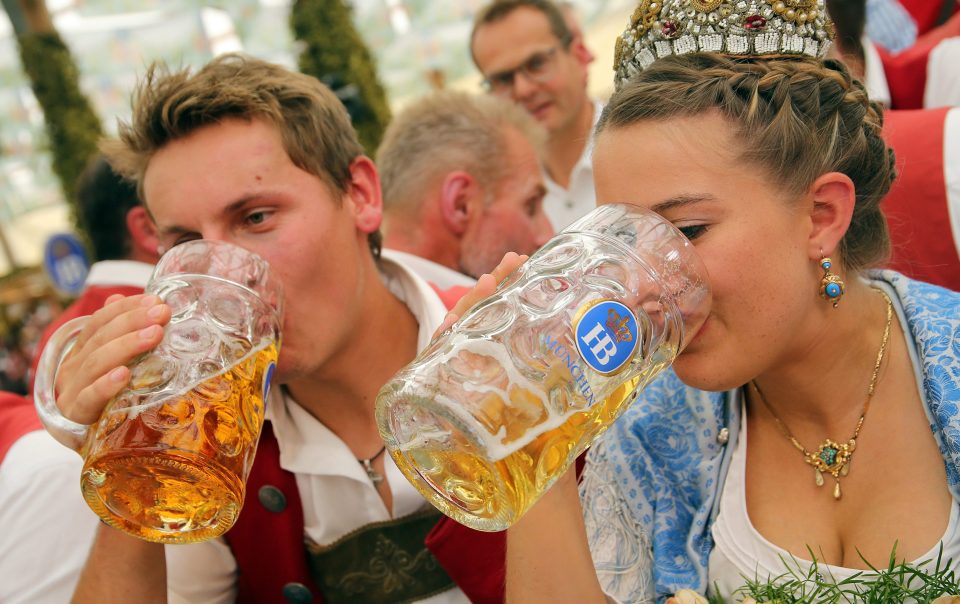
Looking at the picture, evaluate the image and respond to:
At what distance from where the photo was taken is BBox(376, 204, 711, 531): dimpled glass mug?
0.88 m

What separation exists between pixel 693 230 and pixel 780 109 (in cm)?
23

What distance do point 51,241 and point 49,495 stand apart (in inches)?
257

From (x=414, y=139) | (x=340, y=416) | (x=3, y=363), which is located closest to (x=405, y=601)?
(x=340, y=416)

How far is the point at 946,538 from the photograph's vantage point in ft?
3.72

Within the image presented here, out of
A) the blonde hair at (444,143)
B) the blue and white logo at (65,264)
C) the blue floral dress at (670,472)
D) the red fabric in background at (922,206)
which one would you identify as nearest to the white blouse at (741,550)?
the blue floral dress at (670,472)

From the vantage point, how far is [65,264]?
748cm

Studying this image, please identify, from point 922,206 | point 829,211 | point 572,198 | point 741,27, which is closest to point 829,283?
point 829,211

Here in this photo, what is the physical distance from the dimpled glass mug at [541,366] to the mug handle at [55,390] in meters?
0.49

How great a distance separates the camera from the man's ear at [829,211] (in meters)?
1.18

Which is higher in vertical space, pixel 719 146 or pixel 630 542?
pixel 719 146

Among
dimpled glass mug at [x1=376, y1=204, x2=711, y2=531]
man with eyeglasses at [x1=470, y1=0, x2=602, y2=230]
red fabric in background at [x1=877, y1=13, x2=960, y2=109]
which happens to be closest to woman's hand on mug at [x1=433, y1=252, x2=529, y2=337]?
dimpled glass mug at [x1=376, y1=204, x2=711, y2=531]

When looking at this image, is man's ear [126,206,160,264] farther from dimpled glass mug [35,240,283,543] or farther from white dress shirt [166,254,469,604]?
dimpled glass mug [35,240,283,543]

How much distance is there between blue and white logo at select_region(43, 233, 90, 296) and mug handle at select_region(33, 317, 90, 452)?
661 cm

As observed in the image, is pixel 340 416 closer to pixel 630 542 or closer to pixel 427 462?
pixel 630 542
